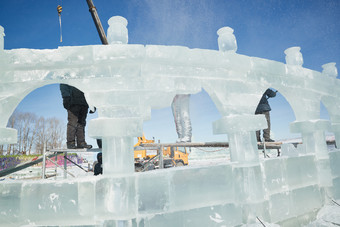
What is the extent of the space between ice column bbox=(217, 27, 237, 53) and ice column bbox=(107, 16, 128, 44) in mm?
1049

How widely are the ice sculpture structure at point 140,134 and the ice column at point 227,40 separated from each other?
0.01 meters

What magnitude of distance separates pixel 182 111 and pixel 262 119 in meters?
2.08

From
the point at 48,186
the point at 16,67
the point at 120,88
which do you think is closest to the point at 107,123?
the point at 120,88

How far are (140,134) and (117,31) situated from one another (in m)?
0.98

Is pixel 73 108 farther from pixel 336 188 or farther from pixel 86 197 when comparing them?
pixel 336 188

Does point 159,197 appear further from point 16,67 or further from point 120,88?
point 16,67

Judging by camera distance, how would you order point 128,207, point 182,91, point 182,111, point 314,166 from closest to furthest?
point 128,207, point 182,91, point 314,166, point 182,111

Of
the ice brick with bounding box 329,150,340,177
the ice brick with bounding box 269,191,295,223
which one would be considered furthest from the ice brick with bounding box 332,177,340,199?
the ice brick with bounding box 269,191,295,223

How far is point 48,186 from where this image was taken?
1.52m

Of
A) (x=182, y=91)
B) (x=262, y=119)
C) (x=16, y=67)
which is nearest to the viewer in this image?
(x=16, y=67)

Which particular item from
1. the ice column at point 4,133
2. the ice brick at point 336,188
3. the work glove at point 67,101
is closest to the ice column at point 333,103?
the ice brick at point 336,188

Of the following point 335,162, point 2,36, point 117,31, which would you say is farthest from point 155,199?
point 335,162

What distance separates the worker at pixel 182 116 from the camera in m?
3.91

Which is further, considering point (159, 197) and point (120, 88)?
point (120, 88)
